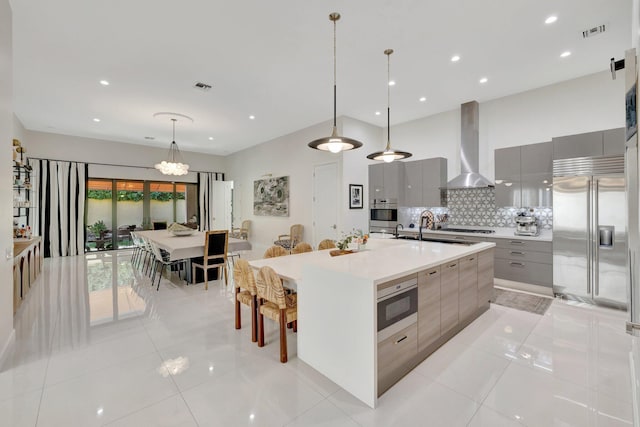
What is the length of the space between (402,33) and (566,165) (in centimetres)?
295

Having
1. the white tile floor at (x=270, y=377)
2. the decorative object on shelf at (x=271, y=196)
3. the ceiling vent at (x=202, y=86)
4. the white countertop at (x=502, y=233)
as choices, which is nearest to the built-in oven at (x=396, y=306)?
the white tile floor at (x=270, y=377)

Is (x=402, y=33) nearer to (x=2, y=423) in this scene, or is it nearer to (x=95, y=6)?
(x=95, y=6)

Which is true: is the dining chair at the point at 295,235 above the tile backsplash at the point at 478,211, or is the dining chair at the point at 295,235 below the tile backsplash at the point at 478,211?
below

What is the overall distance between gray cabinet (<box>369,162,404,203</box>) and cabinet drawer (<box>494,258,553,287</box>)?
87.2 inches

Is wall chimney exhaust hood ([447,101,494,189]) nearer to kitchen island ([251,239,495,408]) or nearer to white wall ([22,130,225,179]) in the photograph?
kitchen island ([251,239,495,408])

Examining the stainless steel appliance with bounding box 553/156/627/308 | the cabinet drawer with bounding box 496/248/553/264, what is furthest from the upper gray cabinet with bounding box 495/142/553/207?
the cabinet drawer with bounding box 496/248/553/264

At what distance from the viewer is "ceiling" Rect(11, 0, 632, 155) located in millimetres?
2809

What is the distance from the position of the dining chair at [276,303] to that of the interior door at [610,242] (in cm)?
403

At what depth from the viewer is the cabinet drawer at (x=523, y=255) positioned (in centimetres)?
401

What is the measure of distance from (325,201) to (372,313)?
4.58 meters

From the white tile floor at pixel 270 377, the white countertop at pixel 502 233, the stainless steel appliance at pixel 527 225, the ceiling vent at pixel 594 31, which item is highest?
the ceiling vent at pixel 594 31

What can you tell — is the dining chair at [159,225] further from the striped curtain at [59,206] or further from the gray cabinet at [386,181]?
the gray cabinet at [386,181]

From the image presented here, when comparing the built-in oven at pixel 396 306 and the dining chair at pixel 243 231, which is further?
the dining chair at pixel 243 231

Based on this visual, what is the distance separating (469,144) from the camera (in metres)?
5.18
